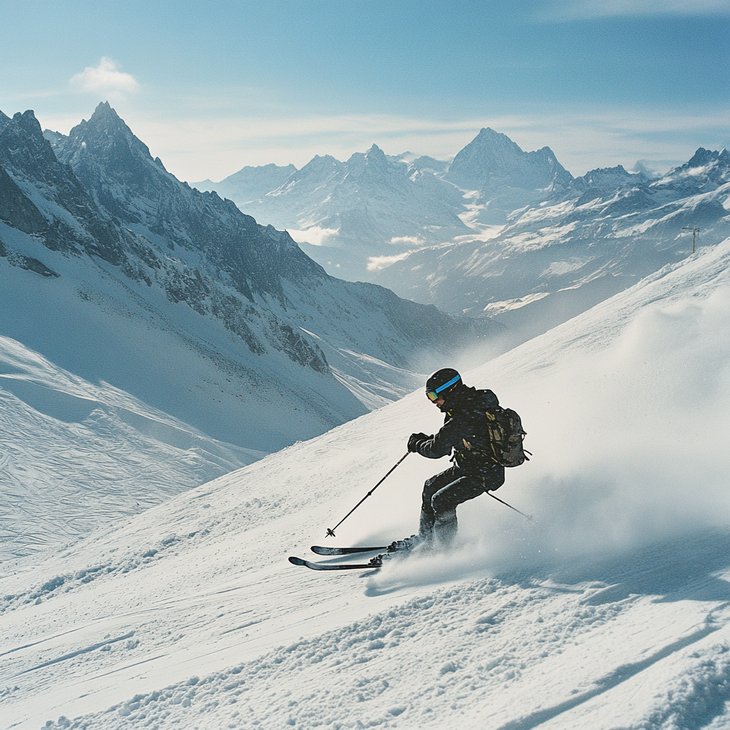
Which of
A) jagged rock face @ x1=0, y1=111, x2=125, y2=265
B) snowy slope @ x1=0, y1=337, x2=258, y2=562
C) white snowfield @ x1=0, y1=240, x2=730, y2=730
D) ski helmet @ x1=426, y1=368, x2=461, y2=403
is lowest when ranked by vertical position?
white snowfield @ x1=0, y1=240, x2=730, y2=730

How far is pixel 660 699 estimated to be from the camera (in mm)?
3473

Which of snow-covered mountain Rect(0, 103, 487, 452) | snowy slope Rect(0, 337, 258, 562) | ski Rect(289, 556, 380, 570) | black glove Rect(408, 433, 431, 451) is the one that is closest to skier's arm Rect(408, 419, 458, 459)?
black glove Rect(408, 433, 431, 451)

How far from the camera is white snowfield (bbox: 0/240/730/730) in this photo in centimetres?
401

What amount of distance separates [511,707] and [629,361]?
9450mm

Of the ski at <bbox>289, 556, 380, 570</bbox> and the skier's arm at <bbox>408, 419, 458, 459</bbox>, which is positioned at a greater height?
the skier's arm at <bbox>408, 419, 458, 459</bbox>

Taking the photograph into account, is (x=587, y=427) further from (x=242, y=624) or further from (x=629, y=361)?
(x=242, y=624)

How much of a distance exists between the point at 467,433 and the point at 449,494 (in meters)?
0.87

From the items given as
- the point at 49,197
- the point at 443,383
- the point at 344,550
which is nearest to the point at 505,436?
the point at 443,383

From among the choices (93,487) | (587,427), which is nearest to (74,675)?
(587,427)

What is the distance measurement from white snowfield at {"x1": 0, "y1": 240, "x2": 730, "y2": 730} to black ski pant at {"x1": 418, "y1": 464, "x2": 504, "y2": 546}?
0.88 ft

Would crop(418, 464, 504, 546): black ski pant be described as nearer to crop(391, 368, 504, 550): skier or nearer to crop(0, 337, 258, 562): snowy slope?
crop(391, 368, 504, 550): skier

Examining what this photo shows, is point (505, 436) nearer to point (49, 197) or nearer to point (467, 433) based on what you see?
point (467, 433)

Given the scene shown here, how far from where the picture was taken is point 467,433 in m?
6.42

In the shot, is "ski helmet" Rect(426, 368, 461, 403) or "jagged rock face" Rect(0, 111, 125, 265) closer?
A: "ski helmet" Rect(426, 368, 461, 403)
